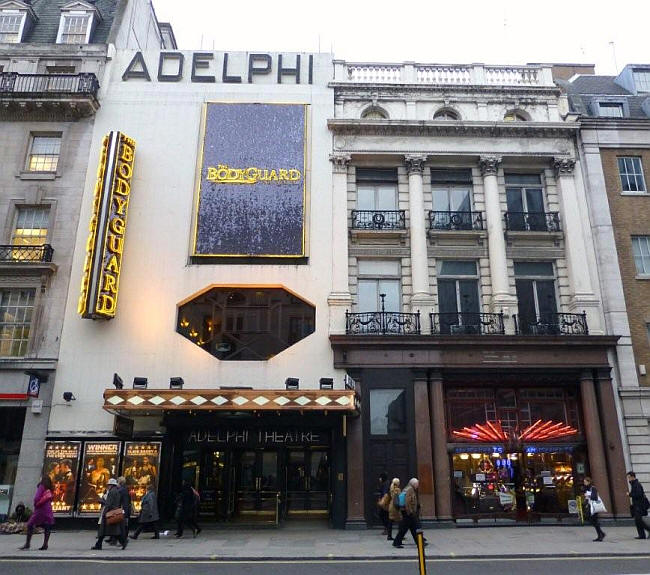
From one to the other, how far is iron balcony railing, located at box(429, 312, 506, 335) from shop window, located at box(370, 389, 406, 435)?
2761 millimetres

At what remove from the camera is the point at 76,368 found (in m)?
19.0

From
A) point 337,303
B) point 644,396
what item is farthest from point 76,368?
point 644,396

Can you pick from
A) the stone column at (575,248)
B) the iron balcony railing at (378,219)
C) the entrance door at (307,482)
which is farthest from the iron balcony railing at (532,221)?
the entrance door at (307,482)

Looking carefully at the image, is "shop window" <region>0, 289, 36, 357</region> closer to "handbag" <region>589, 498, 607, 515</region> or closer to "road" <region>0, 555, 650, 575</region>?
"road" <region>0, 555, 650, 575</region>

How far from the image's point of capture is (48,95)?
21.9m

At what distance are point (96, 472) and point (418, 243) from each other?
14155 millimetres

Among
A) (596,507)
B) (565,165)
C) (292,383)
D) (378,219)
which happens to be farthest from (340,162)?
(596,507)

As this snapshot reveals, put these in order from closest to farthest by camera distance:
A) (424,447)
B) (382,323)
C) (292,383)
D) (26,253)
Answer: (292,383)
(424,447)
(382,323)
(26,253)

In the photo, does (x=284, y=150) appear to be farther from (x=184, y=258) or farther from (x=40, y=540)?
(x=40, y=540)

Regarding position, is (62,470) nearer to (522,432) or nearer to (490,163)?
(522,432)

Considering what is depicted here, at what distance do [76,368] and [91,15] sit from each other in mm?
16861

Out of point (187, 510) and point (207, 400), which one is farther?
point (207, 400)

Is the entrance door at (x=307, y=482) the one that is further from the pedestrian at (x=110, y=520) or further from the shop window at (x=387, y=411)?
the pedestrian at (x=110, y=520)

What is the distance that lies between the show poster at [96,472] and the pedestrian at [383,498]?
8.80m
